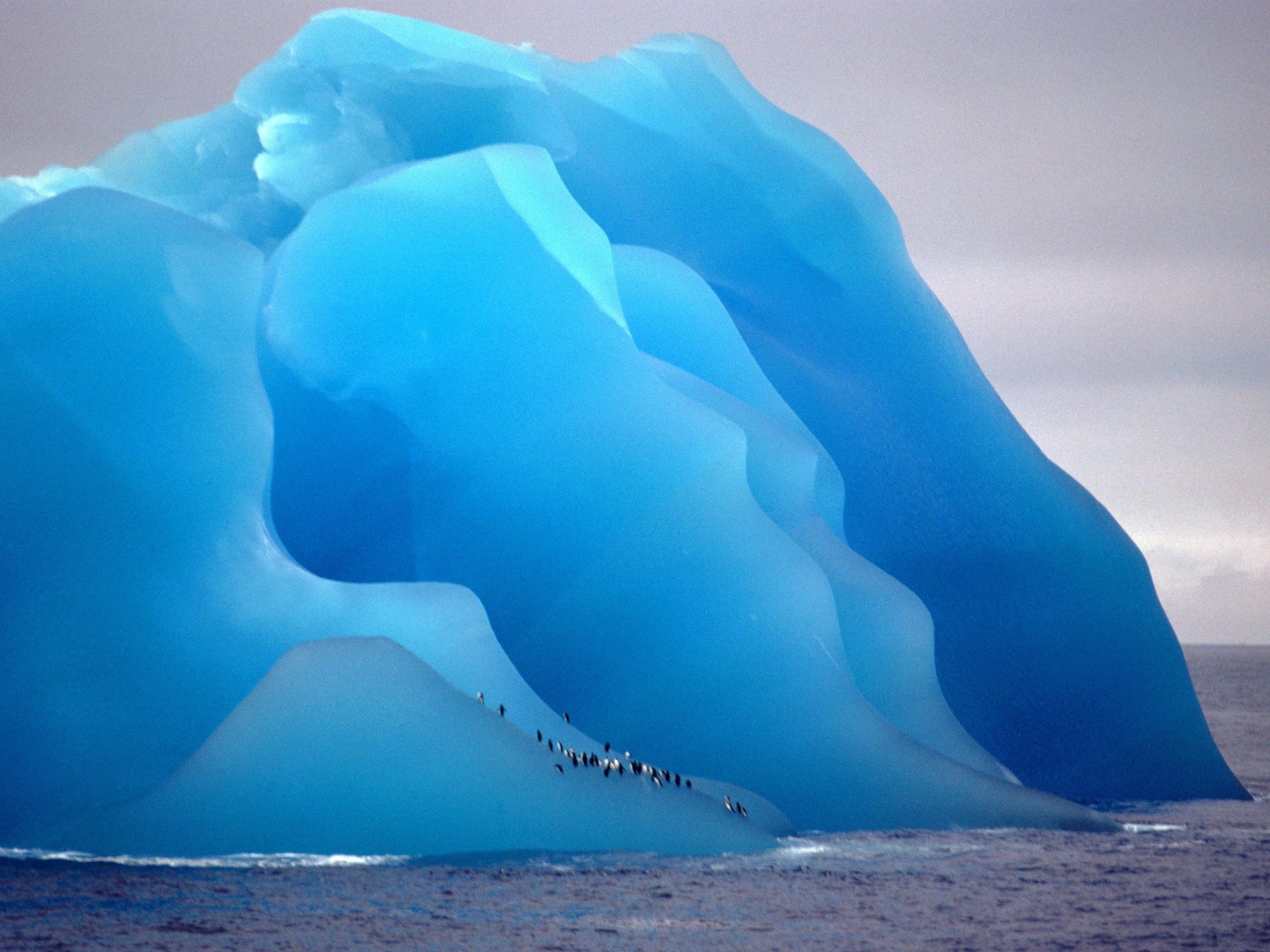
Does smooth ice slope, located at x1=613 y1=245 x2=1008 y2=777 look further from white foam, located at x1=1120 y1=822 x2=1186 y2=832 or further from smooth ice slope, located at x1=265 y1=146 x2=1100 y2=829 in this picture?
white foam, located at x1=1120 y1=822 x2=1186 y2=832

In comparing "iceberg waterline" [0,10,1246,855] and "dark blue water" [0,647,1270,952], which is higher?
"iceberg waterline" [0,10,1246,855]

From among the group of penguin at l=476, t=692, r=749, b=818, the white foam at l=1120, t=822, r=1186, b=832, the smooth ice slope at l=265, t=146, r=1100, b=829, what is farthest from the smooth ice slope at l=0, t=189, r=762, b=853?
the white foam at l=1120, t=822, r=1186, b=832

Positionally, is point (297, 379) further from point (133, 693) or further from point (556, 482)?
point (133, 693)

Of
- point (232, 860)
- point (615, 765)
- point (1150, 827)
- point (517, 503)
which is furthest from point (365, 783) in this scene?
point (1150, 827)

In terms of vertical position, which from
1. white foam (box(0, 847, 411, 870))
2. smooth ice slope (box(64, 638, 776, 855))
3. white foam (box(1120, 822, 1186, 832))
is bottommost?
white foam (box(0, 847, 411, 870))

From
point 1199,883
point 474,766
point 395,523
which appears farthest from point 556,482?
point 1199,883

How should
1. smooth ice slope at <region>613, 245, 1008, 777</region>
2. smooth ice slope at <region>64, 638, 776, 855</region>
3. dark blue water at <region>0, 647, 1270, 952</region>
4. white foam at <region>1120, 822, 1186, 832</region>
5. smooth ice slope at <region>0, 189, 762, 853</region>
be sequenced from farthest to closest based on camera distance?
1. smooth ice slope at <region>613, 245, 1008, 777</region>
2. white foam at <region>1120, 822, 1186, 832</region>
3. smooth ice slope at <region>0, 189, 762, 853</region>
4. smooth ice slope at <region>64, 638, 776, 855</region>
5. dark blue water at <region>0, 647, 1270, 952</region>
